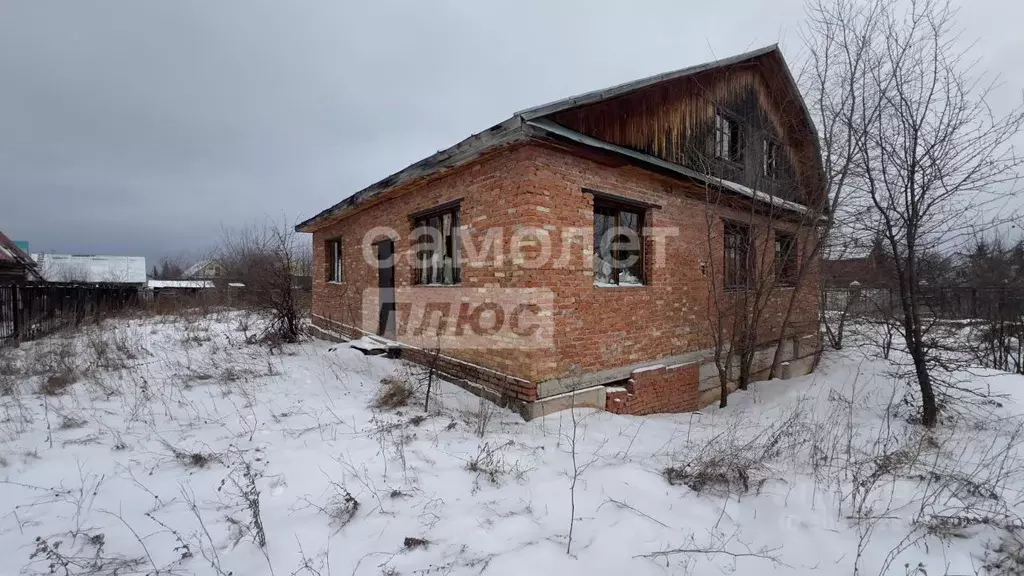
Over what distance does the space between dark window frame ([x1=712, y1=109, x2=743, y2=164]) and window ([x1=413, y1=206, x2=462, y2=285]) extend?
493 centimetres

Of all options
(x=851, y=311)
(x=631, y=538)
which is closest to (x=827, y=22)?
(x=851, y=311)

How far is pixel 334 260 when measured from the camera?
36.2 ft

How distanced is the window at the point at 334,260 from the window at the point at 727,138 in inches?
351

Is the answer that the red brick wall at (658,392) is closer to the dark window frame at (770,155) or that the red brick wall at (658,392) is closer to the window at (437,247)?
the window at (437,247)

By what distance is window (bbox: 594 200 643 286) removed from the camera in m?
5.75

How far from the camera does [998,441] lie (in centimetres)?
473

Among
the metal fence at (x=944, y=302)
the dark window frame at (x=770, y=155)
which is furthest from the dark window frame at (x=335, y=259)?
the metal fence at (x=944, y=302)

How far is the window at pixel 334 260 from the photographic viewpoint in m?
10.7

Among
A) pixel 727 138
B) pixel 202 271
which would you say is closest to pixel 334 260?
pixel 727 138

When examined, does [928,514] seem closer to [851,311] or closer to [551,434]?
[551,434]

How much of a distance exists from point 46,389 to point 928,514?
903 centimetres

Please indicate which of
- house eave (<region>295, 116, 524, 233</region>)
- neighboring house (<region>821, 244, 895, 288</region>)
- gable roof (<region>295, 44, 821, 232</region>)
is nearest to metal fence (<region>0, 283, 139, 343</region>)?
house eave (<region>295, 116, 524, 233</region>)

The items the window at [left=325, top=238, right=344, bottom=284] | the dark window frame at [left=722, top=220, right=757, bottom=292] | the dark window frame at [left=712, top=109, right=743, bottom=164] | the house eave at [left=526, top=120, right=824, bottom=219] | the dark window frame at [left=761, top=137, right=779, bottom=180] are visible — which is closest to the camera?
the house eave at [left=526, top=120, right=824, bottom=219]

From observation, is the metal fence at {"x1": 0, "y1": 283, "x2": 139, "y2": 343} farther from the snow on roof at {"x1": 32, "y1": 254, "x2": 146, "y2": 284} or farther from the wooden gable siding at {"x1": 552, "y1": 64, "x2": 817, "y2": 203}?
the snow on roof at {"x1": 32, "y1": 254, "x2": 146, "y2": 284}
